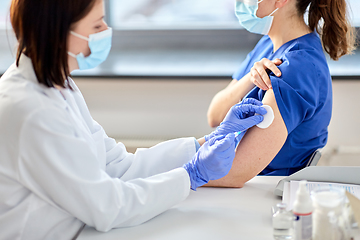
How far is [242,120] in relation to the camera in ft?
3.81

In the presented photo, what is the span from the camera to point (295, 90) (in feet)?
4.08

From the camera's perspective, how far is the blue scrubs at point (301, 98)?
4.09ft

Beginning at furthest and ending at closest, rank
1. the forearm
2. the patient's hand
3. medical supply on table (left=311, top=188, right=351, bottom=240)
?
the forearm
the patient's hand
medical supply on table (left=311, top=188, right=351, bottom=240)

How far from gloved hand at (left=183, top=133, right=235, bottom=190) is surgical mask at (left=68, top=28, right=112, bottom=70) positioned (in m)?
0.44

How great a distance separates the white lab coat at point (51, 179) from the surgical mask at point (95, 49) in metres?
0.12

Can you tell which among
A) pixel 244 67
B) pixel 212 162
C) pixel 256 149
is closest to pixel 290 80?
pixel 256 149

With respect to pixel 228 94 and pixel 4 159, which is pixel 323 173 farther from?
pixel 4 159

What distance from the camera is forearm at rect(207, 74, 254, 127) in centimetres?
161

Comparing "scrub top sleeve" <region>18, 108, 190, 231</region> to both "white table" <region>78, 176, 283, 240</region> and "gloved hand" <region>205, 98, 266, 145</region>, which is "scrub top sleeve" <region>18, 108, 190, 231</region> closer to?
"white table" <region>78, 176, 283, 240</region>

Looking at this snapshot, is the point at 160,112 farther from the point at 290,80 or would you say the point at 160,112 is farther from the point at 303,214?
the point at 303,214

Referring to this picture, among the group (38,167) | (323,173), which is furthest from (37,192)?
(323,173)

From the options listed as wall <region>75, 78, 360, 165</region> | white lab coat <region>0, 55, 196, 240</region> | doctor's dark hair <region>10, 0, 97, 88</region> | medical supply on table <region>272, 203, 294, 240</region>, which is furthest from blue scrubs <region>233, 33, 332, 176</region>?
wall <region>75, 78, 360, 165</region>

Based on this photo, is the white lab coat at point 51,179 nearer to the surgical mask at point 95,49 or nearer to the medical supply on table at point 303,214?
the surgical mask at point 95,49

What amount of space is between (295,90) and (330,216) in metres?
0.57
